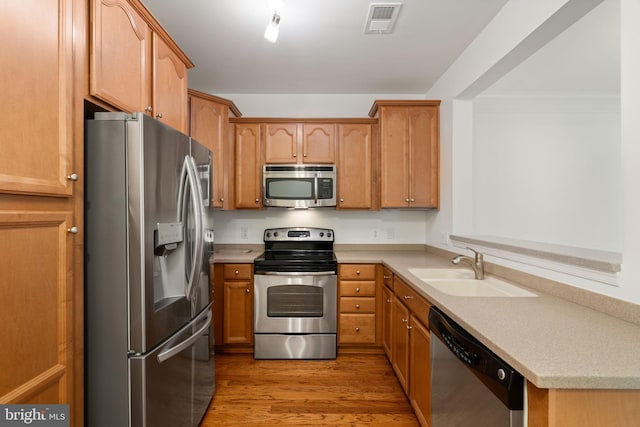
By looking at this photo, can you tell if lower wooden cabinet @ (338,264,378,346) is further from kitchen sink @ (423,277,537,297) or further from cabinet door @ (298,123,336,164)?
cabinet door @ (298,123,336,164)

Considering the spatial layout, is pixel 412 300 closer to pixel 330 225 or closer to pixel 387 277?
pixel 387 277

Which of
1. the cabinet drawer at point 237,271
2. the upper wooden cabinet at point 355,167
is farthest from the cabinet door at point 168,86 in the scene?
the upper wooden cabinet at point 355,167

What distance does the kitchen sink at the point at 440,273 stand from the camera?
226 centimetres


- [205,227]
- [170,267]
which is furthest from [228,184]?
[170,267]

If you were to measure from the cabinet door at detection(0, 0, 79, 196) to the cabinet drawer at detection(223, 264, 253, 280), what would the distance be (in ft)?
5.85

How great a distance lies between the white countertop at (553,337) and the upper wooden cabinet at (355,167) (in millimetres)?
1593

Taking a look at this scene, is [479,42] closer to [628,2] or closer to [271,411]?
[628,2]

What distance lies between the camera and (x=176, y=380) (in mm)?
1594

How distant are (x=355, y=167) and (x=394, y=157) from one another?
391mm

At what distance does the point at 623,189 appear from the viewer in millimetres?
1245

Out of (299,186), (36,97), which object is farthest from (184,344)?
(299,186)

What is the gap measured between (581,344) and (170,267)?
5.47 ft

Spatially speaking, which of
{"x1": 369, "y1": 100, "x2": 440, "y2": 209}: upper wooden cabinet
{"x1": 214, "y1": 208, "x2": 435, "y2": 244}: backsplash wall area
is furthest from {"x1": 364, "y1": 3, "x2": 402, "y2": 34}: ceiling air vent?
{"x1": 214, "y1": 208, "x2": 435, "y2": 244}: backsplash wall area

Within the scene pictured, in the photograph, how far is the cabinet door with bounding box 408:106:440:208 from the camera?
3029 mm
